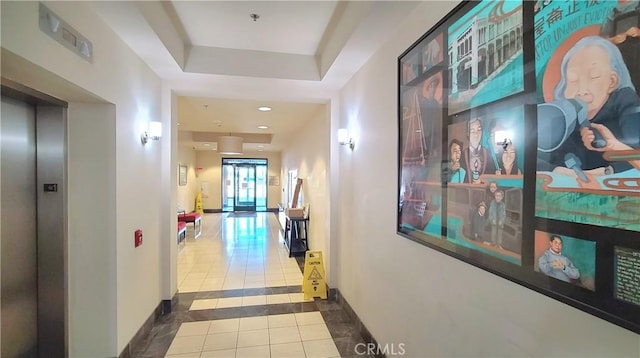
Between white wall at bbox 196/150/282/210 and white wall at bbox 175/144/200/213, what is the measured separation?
Answer: 47 centimetres

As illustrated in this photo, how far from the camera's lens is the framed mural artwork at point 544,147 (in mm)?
796

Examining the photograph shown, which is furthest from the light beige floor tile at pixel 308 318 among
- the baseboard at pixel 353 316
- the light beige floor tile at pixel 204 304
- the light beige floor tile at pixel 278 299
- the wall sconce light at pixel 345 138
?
the wall sconce light at pixel 345 138

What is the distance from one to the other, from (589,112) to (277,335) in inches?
118

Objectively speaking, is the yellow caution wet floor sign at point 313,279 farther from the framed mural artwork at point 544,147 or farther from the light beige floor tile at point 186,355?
the framed mural artwork at point 544,147

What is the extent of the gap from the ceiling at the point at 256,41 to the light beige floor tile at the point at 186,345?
267cm

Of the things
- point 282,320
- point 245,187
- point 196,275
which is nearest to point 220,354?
point 282,320

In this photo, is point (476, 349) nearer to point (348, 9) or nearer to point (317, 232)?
point (348, 9)

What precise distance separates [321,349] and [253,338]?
2.29ft

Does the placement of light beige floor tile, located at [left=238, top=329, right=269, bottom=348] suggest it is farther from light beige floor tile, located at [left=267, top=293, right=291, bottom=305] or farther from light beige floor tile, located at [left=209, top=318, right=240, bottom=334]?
light beige floor tile, located at [left=267, top=293, right=291, bottom=305]

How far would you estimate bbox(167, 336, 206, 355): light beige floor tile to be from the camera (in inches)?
104

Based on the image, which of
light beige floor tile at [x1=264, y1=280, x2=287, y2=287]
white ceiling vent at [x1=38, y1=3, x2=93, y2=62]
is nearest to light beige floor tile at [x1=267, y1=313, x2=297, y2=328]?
light beige floor tile at [x1=264, y1=280, x2=287, y2=287]

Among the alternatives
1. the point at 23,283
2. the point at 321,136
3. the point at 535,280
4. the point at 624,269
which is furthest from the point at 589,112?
the point at 321,136

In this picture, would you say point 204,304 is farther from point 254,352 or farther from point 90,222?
point 90,222

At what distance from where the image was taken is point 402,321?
207 centimetres
